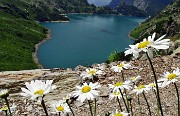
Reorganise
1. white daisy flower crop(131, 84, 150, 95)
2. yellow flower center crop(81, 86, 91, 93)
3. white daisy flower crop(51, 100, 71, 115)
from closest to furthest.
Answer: yellow flower center crop(81, 86, 91, 93) → white daisy flower crop(51, 100, 71, 115) → white daisy flower crop(131, 84, 150, 95)

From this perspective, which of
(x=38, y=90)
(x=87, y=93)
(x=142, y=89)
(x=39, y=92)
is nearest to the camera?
(x=39, y=92)

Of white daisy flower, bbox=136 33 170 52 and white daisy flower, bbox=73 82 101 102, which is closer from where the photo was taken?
white daisy flower, bbox=136 33 170 52

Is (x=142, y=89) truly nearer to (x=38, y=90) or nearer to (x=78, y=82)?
(x=38, y=90)

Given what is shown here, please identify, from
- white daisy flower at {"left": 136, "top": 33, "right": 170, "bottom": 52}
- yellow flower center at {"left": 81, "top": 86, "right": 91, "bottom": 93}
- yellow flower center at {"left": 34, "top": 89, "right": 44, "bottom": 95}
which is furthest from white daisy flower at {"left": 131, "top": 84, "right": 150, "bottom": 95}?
yellow flower center at {"left": 34, "top": 89, "right": 44, "bottom": 95}

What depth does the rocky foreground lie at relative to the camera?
48.9 ft

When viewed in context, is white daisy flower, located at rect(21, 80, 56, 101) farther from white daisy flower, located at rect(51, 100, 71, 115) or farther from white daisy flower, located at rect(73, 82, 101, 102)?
white daisy flower, located at rect(51, 100, 71, 115)

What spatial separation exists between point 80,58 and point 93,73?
162 meters

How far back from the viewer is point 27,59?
566 ft

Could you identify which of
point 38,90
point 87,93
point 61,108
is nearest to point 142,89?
point 61,108

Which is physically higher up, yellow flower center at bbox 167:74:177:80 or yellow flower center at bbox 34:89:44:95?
yellow flower center at bbox 34:89:44:95

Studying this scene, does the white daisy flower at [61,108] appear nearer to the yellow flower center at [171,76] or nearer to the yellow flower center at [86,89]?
the yellow flower center at [86,89]

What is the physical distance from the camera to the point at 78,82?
18.9 meters

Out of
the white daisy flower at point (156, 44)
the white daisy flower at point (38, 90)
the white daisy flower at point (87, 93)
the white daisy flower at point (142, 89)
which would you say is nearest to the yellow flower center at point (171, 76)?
the white daisy flower at point (156, 44)

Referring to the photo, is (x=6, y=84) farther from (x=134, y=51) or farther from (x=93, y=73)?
(x=134, y=51)
